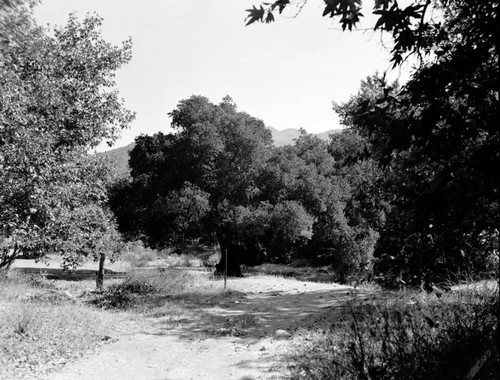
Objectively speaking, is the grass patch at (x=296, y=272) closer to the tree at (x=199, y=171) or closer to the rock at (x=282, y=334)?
the tree at (x=199, y=171)

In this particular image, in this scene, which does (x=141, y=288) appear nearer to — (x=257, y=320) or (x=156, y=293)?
(x=156, y=293)

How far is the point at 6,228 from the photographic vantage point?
10.2m

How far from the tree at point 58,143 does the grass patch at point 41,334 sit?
2.07 meters

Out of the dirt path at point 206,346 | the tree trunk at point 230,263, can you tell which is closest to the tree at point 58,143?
the dirt path at point 206,346

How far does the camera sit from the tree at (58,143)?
30.5 feet

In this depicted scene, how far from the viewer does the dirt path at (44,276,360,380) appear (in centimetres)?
661

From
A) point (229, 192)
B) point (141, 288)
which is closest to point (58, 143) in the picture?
point (141, 288)

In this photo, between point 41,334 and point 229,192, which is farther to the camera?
point 229,192

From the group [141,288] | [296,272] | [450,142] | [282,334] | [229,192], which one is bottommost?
[296,272]

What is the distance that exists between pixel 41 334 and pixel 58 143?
6789 millimetres

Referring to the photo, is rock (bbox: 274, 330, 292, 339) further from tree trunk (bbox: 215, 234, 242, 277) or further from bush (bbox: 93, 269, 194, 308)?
tree trunk (bbox: 215, 234, 242, 277)

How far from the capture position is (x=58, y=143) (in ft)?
41.2

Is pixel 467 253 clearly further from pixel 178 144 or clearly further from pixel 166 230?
pixel 166 230

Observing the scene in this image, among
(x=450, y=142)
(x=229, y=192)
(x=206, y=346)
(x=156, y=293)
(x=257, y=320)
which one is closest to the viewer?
(x=450, y=142)
